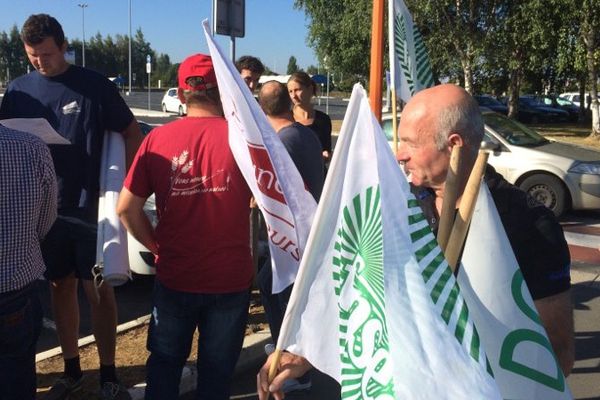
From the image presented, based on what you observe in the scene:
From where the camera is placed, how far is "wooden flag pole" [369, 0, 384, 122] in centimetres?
385

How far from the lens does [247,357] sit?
444 cm

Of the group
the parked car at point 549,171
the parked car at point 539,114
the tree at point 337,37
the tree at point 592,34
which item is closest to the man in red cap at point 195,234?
the parked car at point 549,171

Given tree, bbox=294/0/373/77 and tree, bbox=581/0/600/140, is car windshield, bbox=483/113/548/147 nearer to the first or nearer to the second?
tree, bbox=581/0/600/140

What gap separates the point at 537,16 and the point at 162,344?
21.3 metres

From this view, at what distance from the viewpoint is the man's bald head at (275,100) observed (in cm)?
370

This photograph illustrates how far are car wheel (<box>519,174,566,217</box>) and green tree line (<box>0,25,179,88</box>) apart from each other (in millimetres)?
82073

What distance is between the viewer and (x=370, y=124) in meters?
1.67

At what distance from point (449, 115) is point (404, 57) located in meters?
2.74

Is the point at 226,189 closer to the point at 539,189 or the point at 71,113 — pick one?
the point at 71,113

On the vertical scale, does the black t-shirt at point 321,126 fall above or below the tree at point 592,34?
below

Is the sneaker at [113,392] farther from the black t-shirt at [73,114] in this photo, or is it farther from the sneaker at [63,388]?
the black t-shirt at [73,114]

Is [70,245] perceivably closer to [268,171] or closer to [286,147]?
[286,147]

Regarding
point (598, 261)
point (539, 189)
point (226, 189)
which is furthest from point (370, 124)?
point (539, 189)

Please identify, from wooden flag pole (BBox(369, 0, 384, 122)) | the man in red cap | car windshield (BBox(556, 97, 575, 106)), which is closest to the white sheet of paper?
the man in red cap
